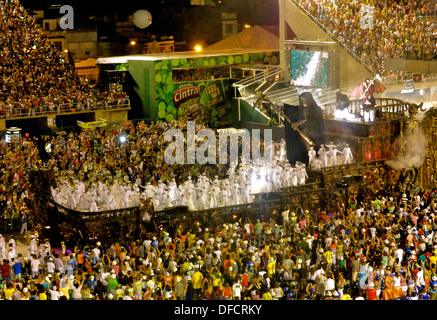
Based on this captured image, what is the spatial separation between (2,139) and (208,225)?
9.85m

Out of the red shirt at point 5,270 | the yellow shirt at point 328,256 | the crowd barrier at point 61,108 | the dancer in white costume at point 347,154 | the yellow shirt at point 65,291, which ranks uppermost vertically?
the crowd barrier at point 61,108

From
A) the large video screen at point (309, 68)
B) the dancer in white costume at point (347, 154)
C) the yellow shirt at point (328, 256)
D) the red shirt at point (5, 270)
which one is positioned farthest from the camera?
the large video screen at point (309, 68)

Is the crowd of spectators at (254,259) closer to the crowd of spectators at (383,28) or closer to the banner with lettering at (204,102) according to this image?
the crowd of spectators at (383,28)

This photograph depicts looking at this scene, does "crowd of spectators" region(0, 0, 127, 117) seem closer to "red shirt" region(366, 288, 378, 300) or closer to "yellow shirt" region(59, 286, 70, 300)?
"yellow shirt" region(59, 286, 70, 300)

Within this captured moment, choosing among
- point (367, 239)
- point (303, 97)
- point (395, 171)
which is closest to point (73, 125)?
point (303, 97)

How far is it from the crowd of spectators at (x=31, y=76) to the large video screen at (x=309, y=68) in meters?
7.14

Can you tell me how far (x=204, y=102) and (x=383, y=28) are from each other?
777 centimetres

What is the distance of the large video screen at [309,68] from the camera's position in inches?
1293

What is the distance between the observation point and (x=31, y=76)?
3209cm

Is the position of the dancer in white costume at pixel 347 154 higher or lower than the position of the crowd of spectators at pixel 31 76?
lower

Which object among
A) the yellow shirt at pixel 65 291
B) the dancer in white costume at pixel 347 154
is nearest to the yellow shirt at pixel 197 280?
the yellow shirt at pixel 65 291

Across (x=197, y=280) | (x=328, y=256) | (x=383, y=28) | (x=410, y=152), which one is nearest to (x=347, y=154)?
(x=410, y=152)

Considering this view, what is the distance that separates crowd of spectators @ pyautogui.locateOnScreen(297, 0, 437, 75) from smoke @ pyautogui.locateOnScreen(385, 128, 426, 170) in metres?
4.38

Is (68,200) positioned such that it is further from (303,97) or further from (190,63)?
(190,63)
